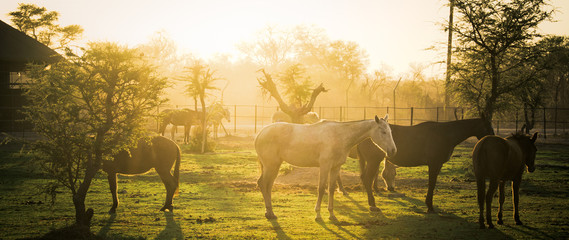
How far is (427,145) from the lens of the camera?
417 inches

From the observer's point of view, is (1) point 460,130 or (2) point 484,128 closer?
(2) point 484,128

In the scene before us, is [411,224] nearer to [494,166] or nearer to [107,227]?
[494,166]

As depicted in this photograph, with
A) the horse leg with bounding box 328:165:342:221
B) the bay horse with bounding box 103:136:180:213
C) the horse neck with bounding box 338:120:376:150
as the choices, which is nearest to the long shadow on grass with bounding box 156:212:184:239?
the bay horse with bounding box 103:136:180:213

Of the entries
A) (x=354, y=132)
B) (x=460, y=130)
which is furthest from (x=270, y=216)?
(x=460, y=130)

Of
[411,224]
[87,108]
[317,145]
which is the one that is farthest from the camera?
[317,145]

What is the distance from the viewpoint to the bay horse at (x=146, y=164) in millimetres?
9547

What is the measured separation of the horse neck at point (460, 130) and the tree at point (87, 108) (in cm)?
681

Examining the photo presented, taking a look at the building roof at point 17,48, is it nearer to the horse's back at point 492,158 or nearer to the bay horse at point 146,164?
the bay horse at point 146,164

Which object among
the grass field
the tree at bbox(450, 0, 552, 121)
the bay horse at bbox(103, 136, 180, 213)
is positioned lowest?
the grass field

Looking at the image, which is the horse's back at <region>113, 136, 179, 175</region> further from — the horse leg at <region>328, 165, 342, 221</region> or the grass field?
the horse leg at <region>328, 165, 342, 221</region>

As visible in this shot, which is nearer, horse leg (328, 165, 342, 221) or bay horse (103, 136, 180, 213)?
horse leg (328, 165, 342, 221)

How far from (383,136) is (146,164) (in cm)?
520

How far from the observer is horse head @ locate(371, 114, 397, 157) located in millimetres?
9094

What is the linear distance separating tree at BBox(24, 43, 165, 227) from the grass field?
776mm
